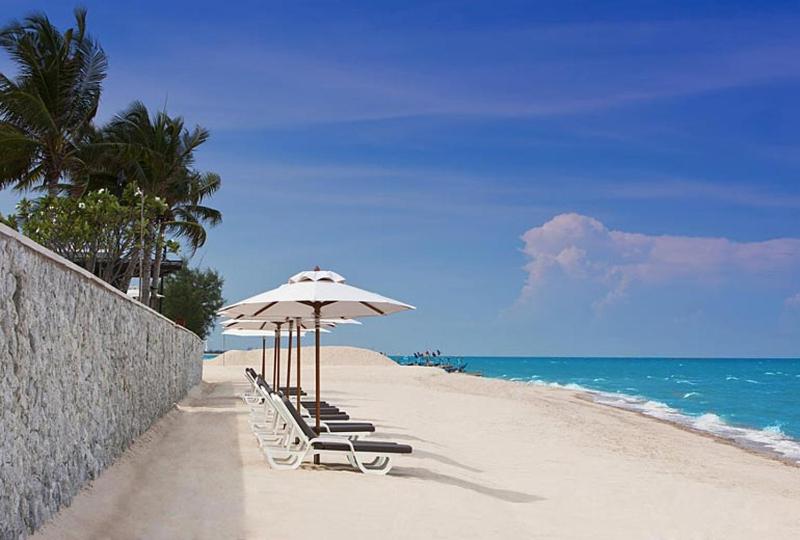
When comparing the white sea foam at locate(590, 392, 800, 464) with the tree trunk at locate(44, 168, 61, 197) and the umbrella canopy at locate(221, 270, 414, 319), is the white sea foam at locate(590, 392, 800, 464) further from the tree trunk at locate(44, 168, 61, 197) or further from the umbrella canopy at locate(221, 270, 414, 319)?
the tree trunk at locate(44, 168, 61, 197)

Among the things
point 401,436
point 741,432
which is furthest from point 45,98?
point 741,432

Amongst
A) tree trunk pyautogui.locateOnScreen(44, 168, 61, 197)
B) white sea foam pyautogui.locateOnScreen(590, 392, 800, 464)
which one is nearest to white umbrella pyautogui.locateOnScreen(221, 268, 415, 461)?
white sea foam pyautogui.locateOnScreen(590, 392, 800, 464)

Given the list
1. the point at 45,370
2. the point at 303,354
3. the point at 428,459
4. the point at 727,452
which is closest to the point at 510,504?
the point at 428,459

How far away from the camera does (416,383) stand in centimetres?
3212

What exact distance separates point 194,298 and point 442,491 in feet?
162

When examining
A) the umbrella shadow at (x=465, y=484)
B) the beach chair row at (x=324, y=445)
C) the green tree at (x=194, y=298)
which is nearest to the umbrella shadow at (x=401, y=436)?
the beach chair row at (x=324, y=445)

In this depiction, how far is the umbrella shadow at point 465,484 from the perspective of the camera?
26.8 ft

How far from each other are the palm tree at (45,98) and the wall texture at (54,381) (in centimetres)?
1466

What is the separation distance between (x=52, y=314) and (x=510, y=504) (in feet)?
14.6

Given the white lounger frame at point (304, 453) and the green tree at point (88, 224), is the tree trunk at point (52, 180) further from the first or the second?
the white lounger frame at point (304, 453)

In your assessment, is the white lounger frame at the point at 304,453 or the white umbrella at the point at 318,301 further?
the white umbrella at the point at 318,301

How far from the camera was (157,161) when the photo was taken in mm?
29062

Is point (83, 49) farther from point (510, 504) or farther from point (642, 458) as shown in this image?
point (510, 504)

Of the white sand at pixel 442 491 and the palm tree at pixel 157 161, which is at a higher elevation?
the palm tree at pixel 157 161
